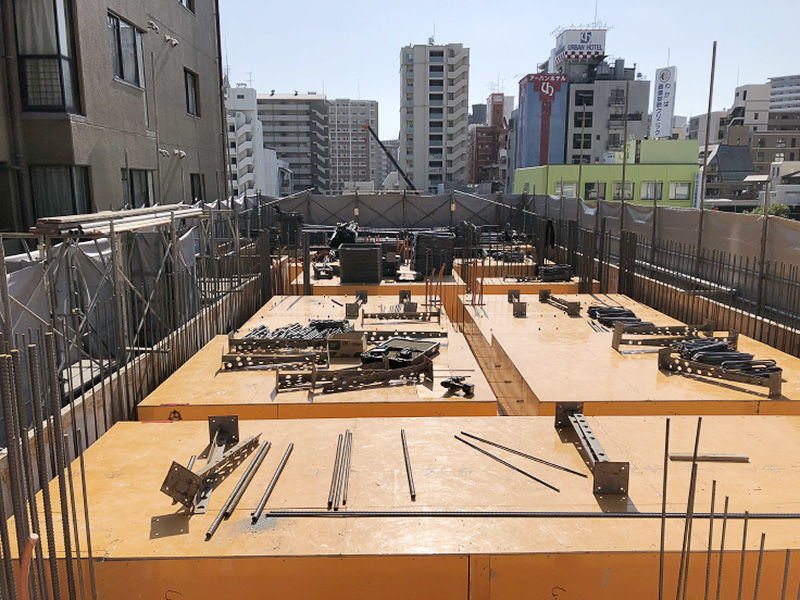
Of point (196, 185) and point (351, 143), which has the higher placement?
point (351, 143)

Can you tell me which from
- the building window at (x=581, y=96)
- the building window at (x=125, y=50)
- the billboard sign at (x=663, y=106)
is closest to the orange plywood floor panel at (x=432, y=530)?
the building window at (x=125, y=50)

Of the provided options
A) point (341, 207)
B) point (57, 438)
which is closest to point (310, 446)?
point (57, 438)

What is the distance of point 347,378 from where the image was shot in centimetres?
787

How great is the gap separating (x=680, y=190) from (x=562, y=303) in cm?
4849

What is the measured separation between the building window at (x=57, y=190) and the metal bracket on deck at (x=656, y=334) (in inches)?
503

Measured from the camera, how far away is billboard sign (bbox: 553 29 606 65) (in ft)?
286

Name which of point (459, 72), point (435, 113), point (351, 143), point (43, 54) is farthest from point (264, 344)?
point (351, 143)

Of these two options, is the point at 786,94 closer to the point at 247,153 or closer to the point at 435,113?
the point at 435,113

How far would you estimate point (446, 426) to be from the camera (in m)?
6.55

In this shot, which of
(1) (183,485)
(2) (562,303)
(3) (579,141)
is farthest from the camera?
(3) (579,141)

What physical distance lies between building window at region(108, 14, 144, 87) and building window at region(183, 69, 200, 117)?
449 centimetres

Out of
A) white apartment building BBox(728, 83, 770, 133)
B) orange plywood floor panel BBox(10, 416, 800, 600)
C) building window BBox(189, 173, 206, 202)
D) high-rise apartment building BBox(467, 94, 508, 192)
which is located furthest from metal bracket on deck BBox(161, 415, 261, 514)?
white apartment building BBox(728, 83, 770, 133)

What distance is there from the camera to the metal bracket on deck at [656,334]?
9.80 metres

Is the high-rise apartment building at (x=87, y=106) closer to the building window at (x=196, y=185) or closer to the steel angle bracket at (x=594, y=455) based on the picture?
the building window at (x=196, y=185)
